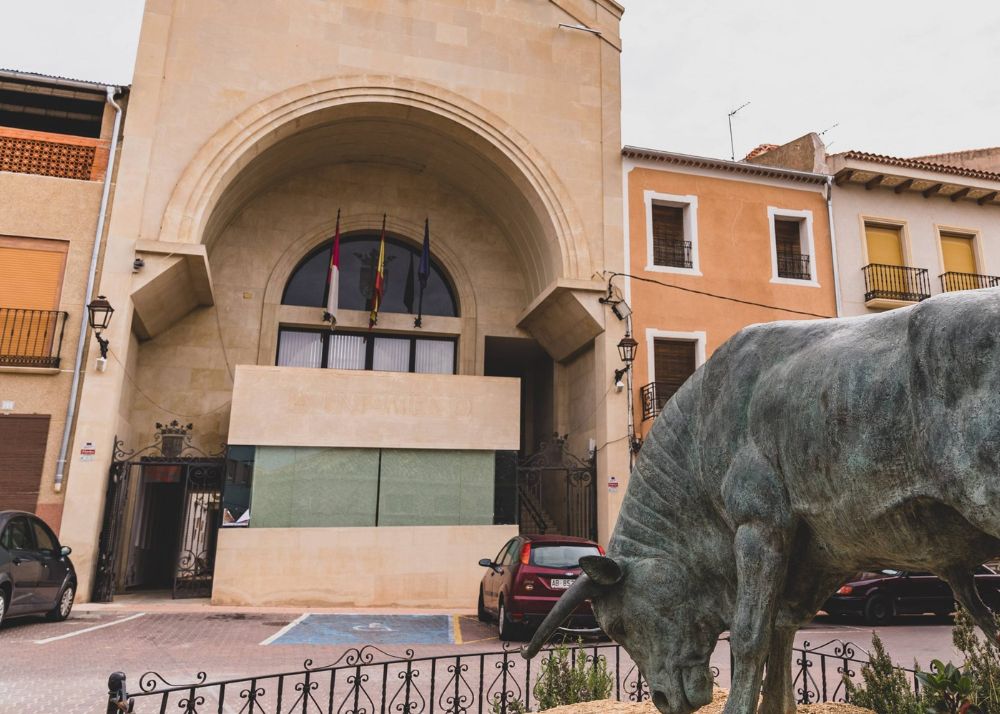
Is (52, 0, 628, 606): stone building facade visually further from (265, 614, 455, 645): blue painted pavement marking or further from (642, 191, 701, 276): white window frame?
(265, 614, 455, 645): blue painted pavement marking

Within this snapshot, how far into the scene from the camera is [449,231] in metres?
21.0

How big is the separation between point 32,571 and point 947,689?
1153 centimetres

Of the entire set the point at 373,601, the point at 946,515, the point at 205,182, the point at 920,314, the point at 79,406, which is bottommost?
the point at 373,601

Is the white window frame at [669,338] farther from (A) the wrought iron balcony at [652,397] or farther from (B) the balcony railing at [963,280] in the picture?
(B) the balcony railing at [963,280]

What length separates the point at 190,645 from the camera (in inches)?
381

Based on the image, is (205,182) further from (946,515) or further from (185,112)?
(946,515)

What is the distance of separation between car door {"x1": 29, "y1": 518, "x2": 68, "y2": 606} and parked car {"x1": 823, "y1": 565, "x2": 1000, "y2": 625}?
43.7 feet

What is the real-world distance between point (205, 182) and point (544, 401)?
11.1 m

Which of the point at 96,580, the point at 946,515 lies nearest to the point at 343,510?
the point at 96,580

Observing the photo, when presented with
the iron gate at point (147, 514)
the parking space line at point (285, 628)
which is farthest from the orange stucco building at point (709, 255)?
the iron gate at point (147, 514)

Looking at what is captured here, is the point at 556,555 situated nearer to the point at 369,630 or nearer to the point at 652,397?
the point at 369,630

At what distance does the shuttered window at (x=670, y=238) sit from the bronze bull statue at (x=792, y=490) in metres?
16.0

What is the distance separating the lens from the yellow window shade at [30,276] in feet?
49.8

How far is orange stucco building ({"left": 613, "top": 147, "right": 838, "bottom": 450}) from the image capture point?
18266 millimetres
